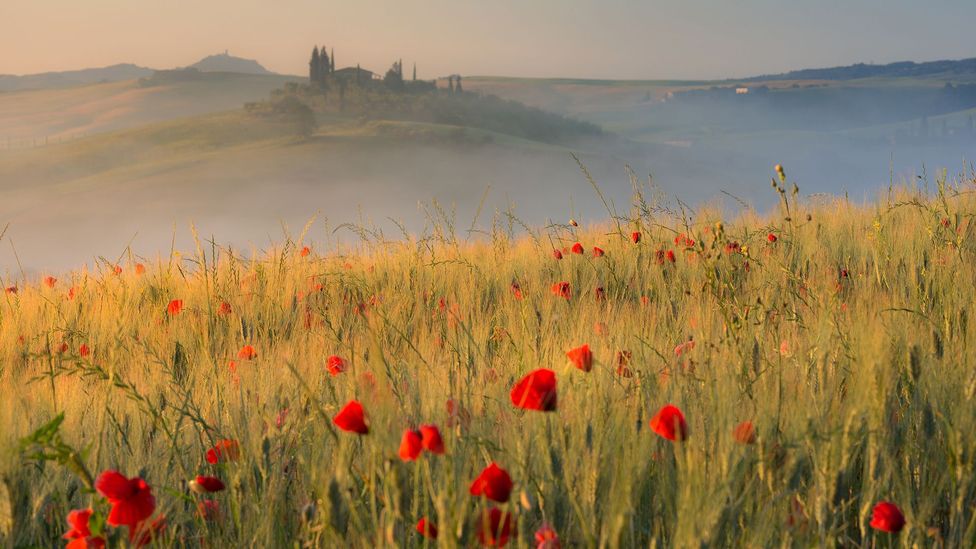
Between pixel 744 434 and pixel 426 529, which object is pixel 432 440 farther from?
pixel 744 434

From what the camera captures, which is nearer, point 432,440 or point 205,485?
point 432,440

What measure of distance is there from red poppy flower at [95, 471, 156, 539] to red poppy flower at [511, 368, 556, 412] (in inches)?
21.6

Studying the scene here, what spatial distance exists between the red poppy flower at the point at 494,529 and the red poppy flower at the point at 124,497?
0.47 meters

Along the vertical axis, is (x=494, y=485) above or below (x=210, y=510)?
above

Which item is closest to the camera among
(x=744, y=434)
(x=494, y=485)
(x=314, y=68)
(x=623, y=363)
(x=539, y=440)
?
(x=494, y=485)

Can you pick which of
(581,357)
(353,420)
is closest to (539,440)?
(581,357)

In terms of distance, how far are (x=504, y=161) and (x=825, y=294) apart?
237ft

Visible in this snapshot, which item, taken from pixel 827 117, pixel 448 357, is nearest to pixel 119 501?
pixel 448 357

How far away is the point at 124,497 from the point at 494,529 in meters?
0.52

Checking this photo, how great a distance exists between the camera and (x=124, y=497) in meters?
1.14

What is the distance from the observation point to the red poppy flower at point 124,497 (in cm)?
112

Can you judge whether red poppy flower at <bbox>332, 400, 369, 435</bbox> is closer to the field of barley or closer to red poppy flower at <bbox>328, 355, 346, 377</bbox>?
the field of barley

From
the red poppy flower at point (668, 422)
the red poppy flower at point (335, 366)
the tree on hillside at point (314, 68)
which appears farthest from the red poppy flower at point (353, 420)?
the tree on hillside at point (314, 68)

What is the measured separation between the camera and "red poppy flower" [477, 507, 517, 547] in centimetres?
105
